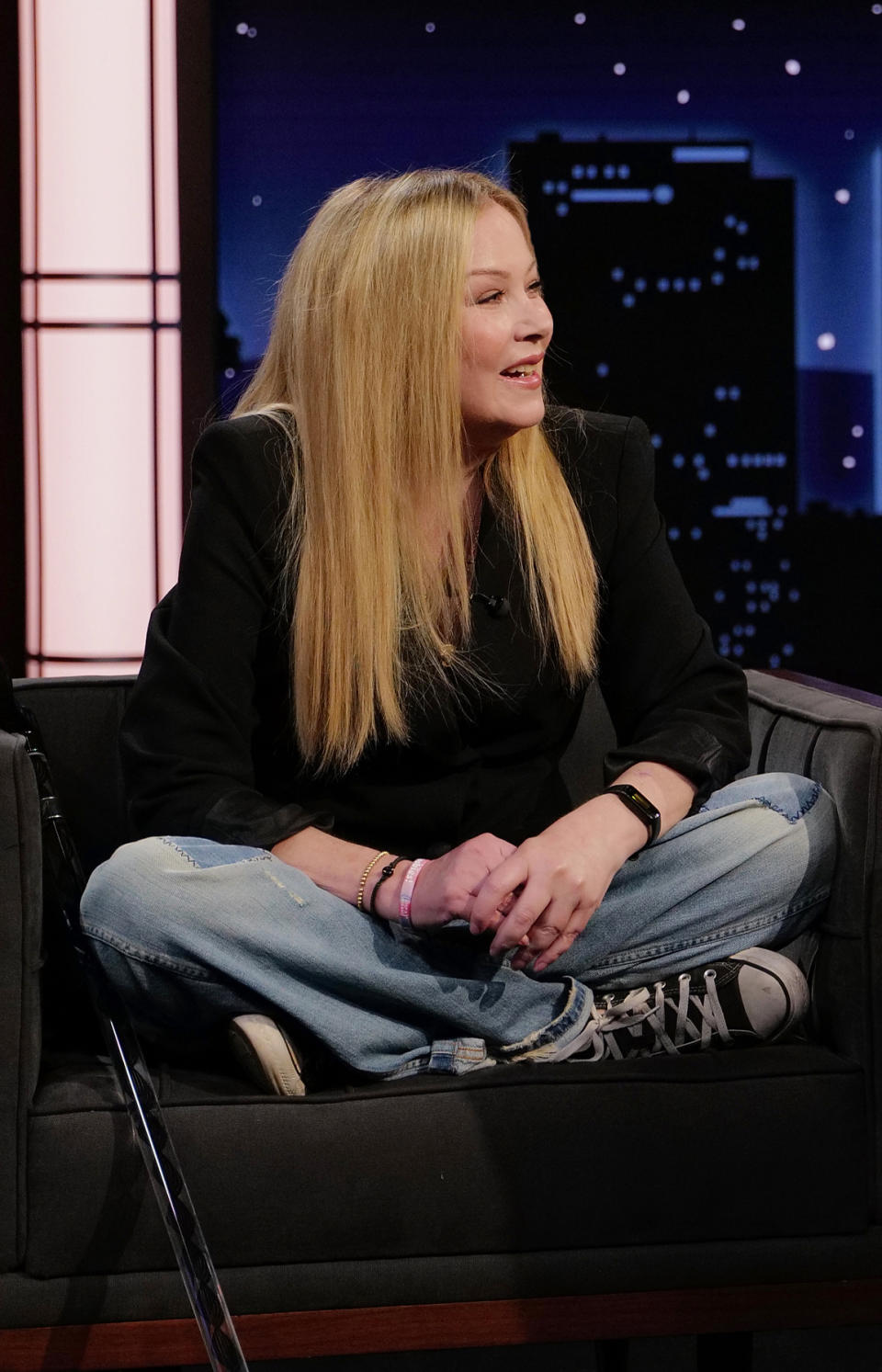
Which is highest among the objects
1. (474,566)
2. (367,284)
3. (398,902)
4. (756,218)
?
(756,218)

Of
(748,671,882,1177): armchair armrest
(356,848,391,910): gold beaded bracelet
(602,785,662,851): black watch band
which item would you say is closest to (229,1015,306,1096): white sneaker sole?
(356,848,391,910): gold beaded bracelet

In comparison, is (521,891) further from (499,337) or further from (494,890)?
(499,337)

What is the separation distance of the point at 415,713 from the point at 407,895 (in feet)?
0.82

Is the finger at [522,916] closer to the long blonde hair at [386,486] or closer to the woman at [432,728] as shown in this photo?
the woman at [432,728]

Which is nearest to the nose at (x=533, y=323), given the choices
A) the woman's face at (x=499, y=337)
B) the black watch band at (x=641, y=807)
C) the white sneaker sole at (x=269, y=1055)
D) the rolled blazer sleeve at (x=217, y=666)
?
the woman's face at (x=499, y=337)

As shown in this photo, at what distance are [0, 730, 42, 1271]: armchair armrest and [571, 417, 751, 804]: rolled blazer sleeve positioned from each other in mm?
588

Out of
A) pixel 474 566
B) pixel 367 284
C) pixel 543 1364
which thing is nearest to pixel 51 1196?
pixel 543 1364

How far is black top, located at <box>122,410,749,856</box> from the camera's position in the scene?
5.11 feet

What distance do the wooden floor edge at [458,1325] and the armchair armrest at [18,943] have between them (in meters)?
0.09

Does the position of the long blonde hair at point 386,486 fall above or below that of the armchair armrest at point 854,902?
above

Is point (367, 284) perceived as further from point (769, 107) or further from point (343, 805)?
point (769, 107)

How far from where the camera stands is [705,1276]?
54.3 inches

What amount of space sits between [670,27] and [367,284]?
2371 mm

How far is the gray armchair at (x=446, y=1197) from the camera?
4.33ft
